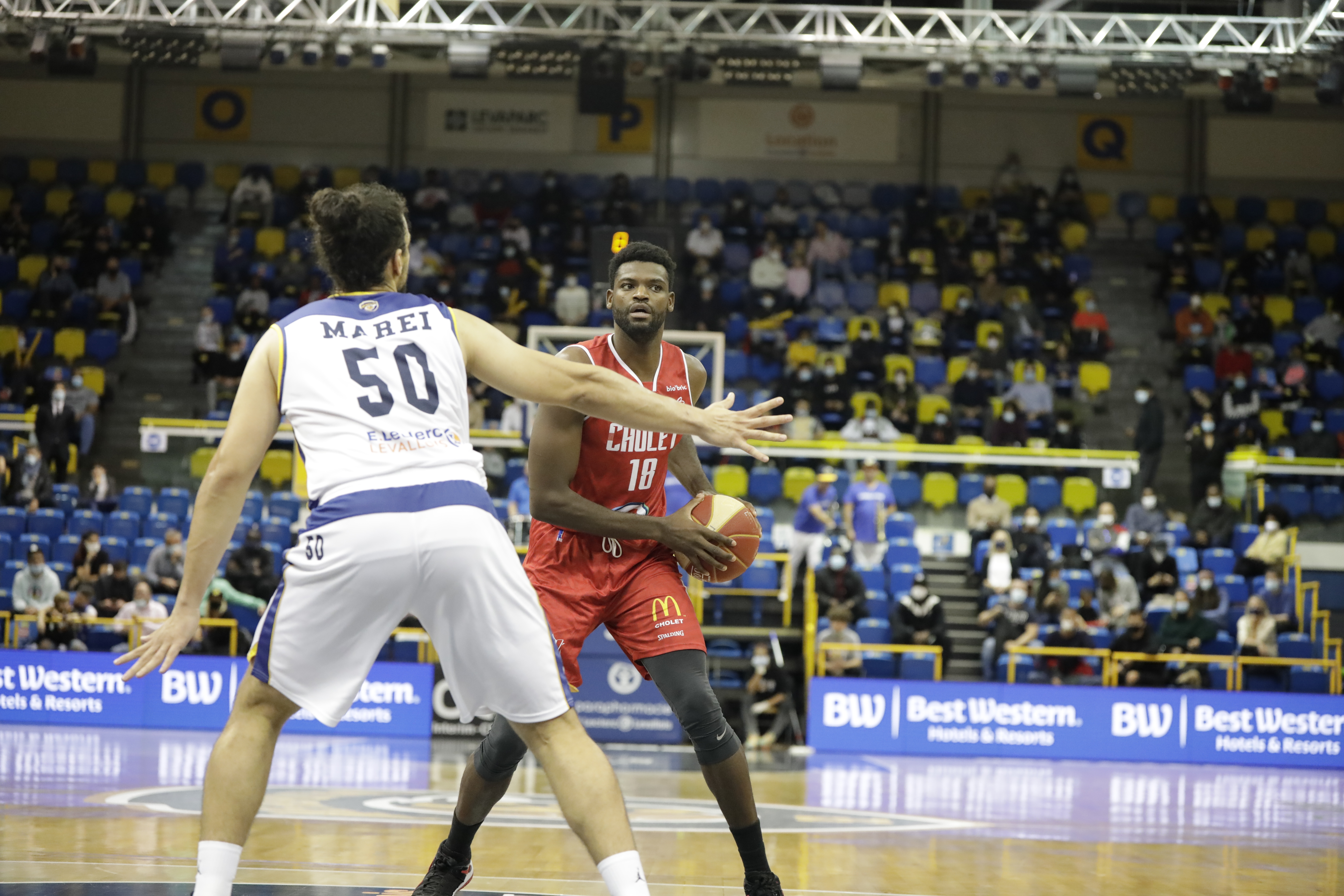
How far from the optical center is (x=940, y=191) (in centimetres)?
2453

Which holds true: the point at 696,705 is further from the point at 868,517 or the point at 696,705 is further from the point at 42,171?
the point at 42,171

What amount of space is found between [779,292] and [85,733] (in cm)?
1309

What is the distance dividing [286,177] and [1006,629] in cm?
1615

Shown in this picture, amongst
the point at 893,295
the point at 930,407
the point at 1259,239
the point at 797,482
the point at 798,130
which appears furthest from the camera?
the point at 798,130

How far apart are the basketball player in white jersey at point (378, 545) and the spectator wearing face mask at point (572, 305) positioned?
16.9m

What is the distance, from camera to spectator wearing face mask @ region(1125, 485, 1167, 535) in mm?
17328

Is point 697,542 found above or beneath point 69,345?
beneath

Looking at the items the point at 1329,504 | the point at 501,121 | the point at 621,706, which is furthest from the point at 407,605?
the point at 501,121

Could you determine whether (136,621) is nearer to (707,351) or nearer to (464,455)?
(707,351)

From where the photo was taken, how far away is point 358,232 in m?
3.59

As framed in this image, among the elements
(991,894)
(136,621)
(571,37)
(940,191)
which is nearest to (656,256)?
(991,894)

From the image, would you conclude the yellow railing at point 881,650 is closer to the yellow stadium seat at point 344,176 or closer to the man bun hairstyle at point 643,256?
the man bun hairstyle at point 643,256

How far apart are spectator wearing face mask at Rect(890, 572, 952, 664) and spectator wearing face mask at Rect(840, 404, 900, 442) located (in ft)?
12.4

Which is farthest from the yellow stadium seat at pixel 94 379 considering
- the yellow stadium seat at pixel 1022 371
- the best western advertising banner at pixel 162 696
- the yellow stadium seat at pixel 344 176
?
the yellow stadium seat at pixel 1022 371
